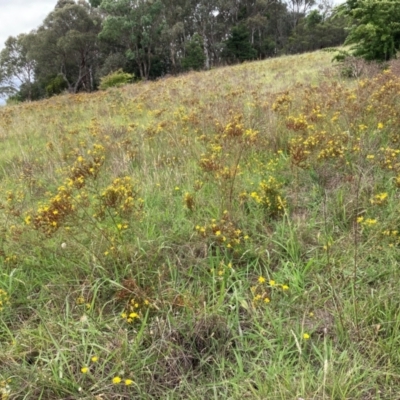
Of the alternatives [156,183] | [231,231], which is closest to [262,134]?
[156,183]

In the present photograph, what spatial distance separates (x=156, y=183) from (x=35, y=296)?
1406 mm

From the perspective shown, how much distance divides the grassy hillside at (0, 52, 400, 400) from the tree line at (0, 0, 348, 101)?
23596mm

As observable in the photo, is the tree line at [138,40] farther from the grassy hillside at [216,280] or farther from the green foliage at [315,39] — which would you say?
the grassy hillside at [216,280]

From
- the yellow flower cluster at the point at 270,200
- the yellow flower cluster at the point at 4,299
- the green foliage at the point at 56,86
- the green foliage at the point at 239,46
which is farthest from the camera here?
the green foliage at the point at 239,46

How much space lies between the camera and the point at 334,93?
435cm

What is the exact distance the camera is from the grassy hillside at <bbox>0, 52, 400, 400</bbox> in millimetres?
1621

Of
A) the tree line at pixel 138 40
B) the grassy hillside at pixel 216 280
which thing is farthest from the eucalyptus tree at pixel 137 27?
the grassy hillside at pixel 216 280

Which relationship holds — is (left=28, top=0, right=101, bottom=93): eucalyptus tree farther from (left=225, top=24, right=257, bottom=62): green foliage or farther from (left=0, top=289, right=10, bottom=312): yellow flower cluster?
(left=0, top=289, right=10, bottom=312): yellow flower cluster

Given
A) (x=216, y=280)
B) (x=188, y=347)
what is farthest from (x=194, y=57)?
(x=188, y=347)

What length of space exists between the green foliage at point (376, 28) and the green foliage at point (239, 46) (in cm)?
2697

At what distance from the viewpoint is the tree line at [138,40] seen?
27891 mm

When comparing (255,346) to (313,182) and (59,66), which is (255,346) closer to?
(313,182)

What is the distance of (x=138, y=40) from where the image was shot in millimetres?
29109

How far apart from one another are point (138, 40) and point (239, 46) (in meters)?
9.55
